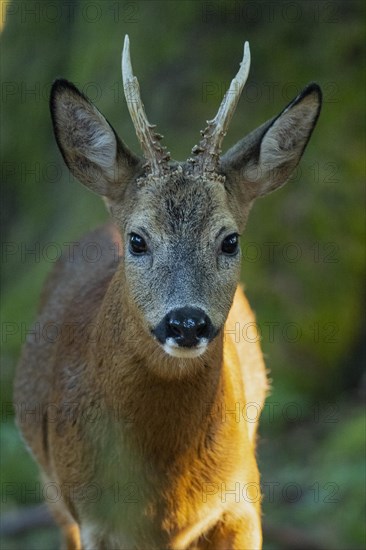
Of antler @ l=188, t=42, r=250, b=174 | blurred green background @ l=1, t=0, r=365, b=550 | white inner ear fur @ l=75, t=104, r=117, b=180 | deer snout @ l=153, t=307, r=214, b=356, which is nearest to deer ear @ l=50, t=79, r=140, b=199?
white inner ear fur @ l=75, t=104, r=117, b=180

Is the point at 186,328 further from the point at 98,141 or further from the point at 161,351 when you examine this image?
the point at 98,141

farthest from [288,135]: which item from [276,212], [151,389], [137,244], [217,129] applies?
[276,212]

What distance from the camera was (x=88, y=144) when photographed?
668 centimetres

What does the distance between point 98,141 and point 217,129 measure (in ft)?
2.45

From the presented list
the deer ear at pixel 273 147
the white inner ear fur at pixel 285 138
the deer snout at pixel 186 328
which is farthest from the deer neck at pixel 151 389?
the white inner ear fur at pixel 285 138

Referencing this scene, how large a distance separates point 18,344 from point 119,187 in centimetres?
550

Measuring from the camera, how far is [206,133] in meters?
6.27

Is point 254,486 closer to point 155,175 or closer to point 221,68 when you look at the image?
point 155,175

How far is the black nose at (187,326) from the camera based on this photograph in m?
5.61

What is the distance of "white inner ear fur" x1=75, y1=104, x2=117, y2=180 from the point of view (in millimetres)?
6512

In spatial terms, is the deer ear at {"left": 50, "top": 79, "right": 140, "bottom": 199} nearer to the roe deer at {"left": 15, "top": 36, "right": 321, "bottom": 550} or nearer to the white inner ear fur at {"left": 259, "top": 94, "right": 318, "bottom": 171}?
the roe deer at {"left": 15, "top": 36, "right": 321, "bottom": 550}

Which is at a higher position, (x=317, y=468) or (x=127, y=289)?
(x=127, y=289)

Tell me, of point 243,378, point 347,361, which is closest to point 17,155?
point 347,361

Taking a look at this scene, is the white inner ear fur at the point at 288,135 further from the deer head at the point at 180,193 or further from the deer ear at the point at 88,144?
the deer ear at the point at 88,144
